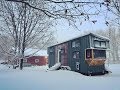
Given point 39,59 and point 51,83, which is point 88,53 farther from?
point 39,59

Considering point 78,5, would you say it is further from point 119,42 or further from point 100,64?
point 119,42

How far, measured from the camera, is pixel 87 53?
2452cm

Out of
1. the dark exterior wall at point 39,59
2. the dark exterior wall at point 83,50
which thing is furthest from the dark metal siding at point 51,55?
the dark exterior wall at point 39,59

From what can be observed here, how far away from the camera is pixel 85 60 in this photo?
24516mm

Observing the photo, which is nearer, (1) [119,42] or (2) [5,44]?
(2) [5,44]

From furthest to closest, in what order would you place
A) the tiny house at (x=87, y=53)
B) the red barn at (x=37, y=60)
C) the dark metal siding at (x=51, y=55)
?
the red barn at (x=37, y=60) → the dark metal siding at (x=51, y=55) → the tiny house at (x=87, y=53)

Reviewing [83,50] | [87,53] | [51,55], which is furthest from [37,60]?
[87,53]

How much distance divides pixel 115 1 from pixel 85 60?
938 centimetres

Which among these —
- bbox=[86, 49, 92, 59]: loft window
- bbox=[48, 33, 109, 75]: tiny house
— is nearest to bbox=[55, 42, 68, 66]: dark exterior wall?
bbox=[48, 33, 109, 75]: tiny house

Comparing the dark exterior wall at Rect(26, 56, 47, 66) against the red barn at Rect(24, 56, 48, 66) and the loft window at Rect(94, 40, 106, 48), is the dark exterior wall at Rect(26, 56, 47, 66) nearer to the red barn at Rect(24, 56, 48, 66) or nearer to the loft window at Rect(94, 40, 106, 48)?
the red barn at Rect(24, 56, 48, 66)

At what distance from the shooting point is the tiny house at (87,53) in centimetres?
2431

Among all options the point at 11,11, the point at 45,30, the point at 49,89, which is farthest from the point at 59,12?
the point at 45,30

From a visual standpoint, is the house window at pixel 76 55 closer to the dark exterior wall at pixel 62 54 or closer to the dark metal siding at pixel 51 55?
the dark exterior wall at pixel 62 54

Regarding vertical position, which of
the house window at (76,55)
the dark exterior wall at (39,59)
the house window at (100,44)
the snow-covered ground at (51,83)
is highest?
the house window at (100,44)
